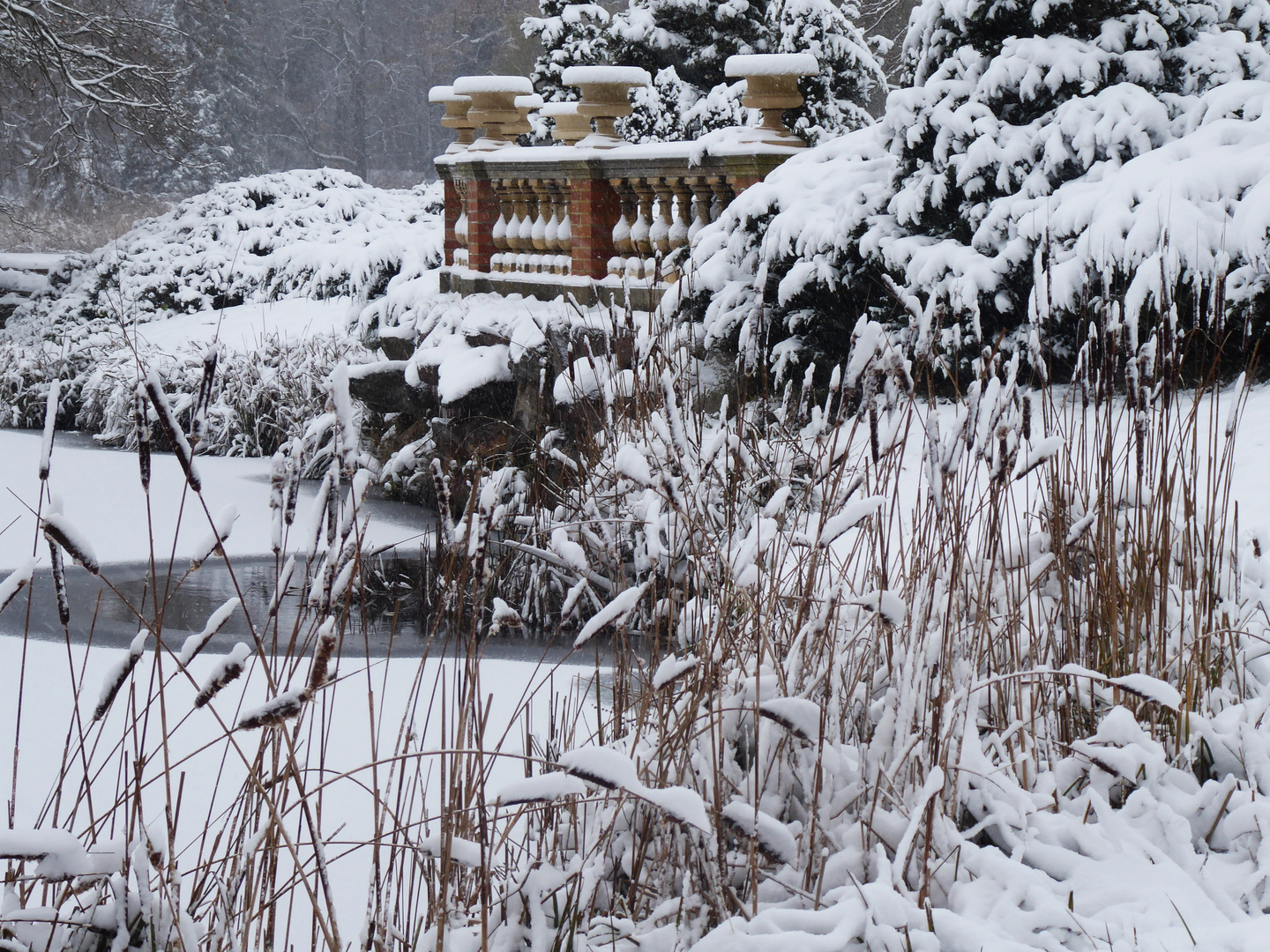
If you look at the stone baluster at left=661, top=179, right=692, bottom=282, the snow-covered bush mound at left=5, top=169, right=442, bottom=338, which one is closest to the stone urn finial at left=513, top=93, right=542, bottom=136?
the stone baluster at left=661, top=179, right=692, bottom=282

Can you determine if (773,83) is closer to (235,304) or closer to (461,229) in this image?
(461,229)

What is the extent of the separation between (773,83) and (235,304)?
10.1 meters

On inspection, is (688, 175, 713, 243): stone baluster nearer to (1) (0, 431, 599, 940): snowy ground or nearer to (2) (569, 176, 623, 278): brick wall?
(2) (569, 176, 623, 278): brick wall

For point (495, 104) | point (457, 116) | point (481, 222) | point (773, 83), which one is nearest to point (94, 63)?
point (457, 116)

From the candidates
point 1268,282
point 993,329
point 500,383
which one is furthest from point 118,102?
point 1268,282

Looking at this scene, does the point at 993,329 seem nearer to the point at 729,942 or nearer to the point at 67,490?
the point at 729,942

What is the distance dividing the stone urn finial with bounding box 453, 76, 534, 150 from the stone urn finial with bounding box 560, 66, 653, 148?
3.61 feet

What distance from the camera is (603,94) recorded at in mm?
7684

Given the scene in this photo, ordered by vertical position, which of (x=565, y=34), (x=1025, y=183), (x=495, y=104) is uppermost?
(x=565, y=34)

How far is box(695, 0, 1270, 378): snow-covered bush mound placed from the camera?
14.2 feet

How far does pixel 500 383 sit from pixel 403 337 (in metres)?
1.90

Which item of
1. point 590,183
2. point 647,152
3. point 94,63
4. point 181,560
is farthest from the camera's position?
point 94,63

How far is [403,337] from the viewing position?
338 inches

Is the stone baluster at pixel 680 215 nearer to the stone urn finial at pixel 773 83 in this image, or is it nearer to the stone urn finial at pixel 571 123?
the stone urn finial at pixel 773 83
